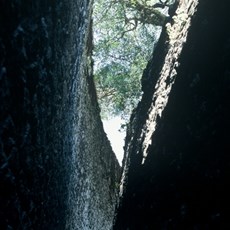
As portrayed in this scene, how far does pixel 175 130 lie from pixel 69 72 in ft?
6.42

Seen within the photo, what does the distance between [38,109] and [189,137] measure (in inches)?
70.2

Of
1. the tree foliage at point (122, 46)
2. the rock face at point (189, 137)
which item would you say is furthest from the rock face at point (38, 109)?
the tree foliage at point (122, 46)

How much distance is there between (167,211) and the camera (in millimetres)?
4477

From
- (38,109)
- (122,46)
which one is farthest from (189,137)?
(122,46)

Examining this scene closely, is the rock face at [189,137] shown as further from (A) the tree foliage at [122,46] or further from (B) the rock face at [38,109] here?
(A) the tree foliage at [122,46]

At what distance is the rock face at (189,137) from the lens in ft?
12.2

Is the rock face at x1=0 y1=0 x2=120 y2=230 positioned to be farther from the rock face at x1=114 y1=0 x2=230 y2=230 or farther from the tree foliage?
the tree foliage

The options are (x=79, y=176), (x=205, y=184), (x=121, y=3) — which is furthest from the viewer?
(x=121, y=3)

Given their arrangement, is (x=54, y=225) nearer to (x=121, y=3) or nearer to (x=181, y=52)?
(x=181, y=52)

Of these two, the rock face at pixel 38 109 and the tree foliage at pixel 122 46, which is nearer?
the rock face at pixel 38 109

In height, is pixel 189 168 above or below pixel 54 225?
above

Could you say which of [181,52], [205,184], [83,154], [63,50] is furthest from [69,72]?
[83,154]

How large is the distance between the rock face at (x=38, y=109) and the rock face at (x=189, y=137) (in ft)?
4.33

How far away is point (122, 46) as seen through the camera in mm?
13562
